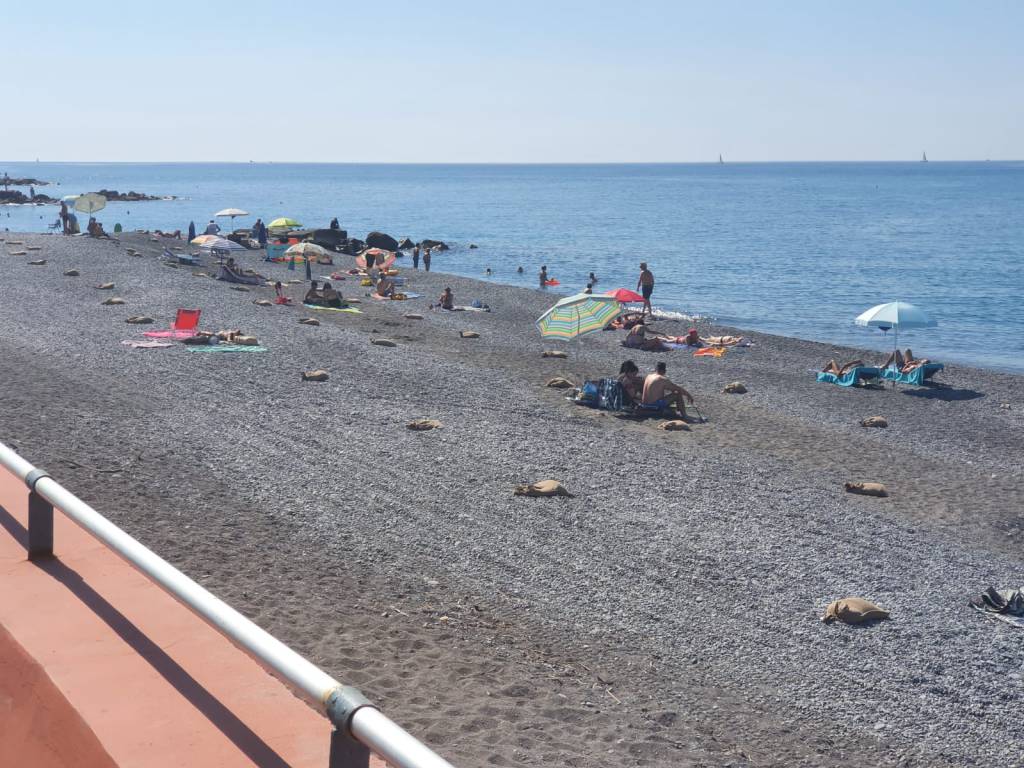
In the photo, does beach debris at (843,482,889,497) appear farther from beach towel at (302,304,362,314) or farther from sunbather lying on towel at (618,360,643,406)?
beach towel at (302,304,362,314)

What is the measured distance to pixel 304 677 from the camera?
327cm

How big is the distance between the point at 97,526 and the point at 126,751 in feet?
4.20

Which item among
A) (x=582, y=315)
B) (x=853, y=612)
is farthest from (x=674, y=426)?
(x=853, y=612)

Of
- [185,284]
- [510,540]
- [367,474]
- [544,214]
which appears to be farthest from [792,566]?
[544,214]

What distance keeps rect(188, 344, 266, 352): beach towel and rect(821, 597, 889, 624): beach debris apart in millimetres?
13676

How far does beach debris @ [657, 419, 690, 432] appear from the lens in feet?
52.5

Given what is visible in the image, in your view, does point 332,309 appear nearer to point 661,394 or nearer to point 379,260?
point 379,260

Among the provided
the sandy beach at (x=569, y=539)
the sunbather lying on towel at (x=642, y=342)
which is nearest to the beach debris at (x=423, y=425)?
the sandy beach at (x=569, y=539)

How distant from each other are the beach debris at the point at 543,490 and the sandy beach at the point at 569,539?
134 millimetres

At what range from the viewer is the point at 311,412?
14906 millimetres

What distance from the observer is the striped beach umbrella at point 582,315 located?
852 inches

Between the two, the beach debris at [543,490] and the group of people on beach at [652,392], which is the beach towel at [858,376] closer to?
the group of people on beach at [652,392]

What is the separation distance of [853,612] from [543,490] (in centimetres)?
399

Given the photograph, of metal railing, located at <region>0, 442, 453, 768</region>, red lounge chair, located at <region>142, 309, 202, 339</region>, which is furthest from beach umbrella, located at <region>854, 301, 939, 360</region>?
metal railing, located at <region>0, 442, 453, 768</region>
